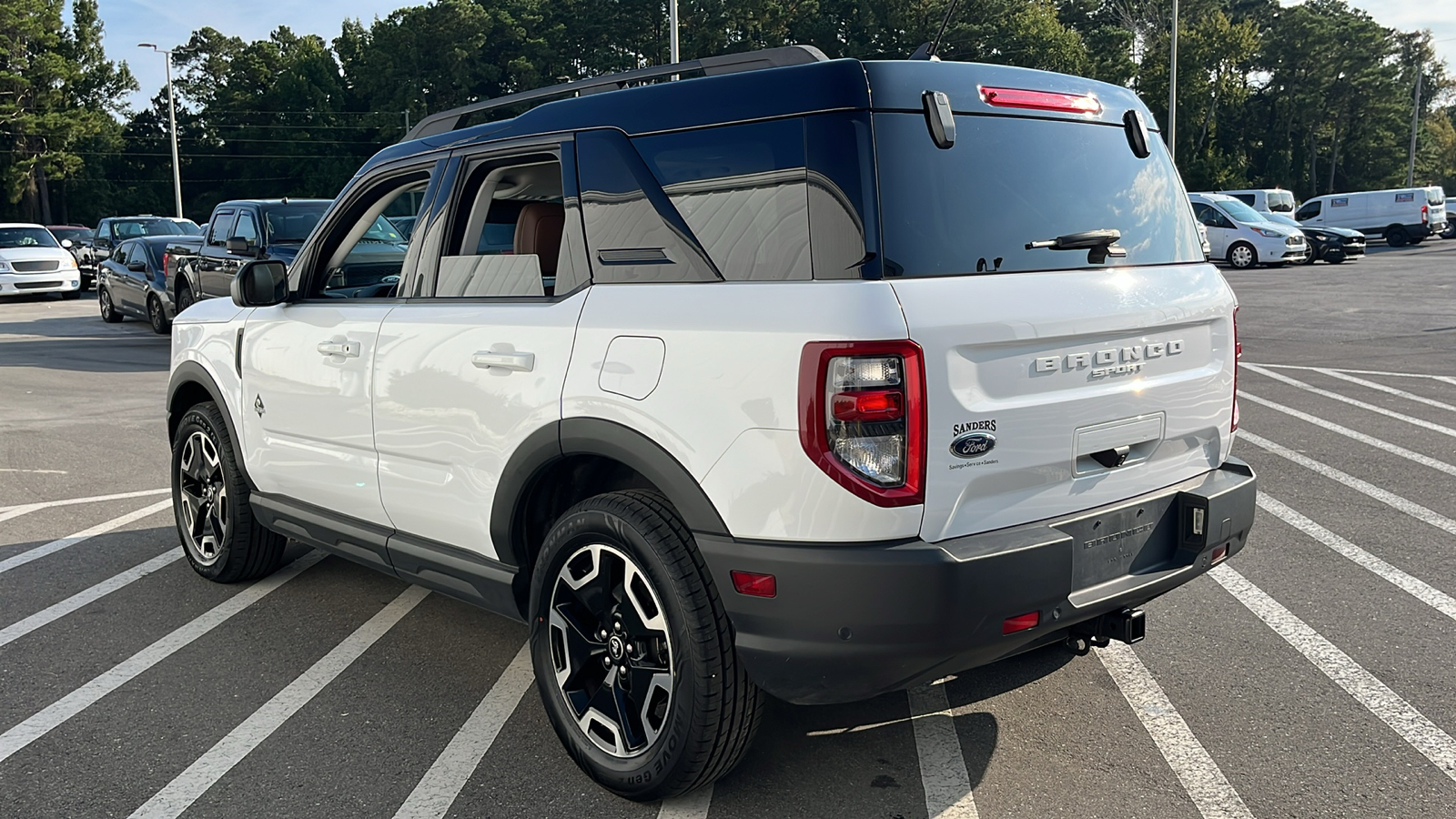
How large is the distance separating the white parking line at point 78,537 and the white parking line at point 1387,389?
375 inches

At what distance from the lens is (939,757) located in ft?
11.3

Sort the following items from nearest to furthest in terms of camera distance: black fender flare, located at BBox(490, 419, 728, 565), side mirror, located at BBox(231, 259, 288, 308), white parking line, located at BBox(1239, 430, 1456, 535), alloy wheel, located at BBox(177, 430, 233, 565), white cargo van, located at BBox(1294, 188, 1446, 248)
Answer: black fender flare, located at BBox(490, 419, 728, 565)
side mirror, located at BBox(231, 259, 288, 308)
alloy wheel, located at BBox(177, 430, 233, 565)
white parking line, located at BBox(1239, 430, 1456, 535)
white cargo van, located at BBox(1294, 188, 1446, 248)

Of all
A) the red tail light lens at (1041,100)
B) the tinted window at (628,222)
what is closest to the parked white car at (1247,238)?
the red tail light lens at (1041,100)

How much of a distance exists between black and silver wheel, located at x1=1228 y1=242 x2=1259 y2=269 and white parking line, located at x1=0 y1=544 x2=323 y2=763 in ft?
88.0

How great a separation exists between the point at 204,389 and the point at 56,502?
8.12ft

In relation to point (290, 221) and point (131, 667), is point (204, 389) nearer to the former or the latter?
point (131, 667)

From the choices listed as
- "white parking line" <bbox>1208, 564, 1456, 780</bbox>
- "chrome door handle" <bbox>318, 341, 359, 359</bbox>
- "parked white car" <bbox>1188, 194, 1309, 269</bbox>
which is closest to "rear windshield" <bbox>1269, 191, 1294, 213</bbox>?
"parked white car" <bbox>1188, 194, 1309, 269</bbox>

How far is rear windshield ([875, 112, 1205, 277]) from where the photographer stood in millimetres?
2830

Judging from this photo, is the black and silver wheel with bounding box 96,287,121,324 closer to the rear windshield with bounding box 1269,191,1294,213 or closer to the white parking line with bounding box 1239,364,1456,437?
the white parking line with bounding box 1239,364,1456,437

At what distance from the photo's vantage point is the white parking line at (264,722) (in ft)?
10.8

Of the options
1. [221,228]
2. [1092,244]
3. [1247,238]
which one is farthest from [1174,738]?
[1247,238]

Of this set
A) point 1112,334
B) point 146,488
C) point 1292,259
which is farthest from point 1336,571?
point 1292,259

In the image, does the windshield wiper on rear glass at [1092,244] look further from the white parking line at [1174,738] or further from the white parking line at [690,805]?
the white parking line at [690,805]

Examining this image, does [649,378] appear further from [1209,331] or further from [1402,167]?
[1402,167]
